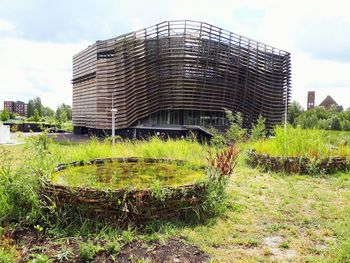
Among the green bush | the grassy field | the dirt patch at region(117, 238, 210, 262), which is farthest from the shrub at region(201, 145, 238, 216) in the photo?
the green bush

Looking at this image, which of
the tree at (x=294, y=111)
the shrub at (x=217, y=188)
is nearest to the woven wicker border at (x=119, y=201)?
the shrub at (x=217, y=188)

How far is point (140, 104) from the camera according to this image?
75.8 feet

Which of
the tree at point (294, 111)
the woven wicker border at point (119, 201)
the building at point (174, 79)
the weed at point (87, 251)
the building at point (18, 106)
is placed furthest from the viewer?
the building at point (18, 106)

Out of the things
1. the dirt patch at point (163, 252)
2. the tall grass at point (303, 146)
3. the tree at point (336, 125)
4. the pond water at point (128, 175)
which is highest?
the tree at point (336, 125)

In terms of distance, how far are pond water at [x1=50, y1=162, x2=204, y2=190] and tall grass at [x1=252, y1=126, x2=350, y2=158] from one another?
408 centimetres

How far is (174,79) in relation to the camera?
23062 millimetres

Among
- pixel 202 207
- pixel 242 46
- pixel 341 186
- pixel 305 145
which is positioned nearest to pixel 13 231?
pixel 202 207

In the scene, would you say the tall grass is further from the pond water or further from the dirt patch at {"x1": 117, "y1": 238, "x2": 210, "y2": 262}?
the dirt patch at {"x1": 117, "y1": 238, "x2": 210, "y2": 262}

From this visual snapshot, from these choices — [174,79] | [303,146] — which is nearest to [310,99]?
[174,79]

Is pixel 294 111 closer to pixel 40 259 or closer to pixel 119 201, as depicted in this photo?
pixel 119 201

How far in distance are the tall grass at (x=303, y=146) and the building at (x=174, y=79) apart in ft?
48.0

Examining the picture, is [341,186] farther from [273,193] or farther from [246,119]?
[246,119]

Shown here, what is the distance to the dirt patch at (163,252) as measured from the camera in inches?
121

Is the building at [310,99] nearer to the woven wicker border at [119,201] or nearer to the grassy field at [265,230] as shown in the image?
the grassy field at [265,230]
